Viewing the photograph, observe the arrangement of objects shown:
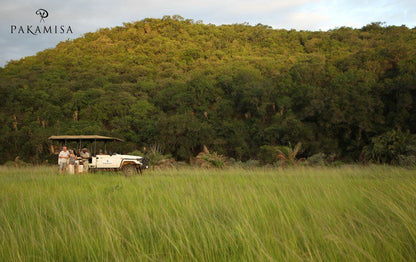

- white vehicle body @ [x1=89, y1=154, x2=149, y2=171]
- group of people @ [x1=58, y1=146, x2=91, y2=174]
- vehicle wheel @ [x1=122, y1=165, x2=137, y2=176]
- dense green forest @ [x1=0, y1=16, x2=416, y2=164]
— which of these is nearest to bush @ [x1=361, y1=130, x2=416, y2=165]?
dense green forest @ [x1=0, y1=16, x2=416, y2=164]

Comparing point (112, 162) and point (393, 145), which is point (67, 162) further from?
point (393, 145)

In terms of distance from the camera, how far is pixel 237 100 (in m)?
48.6

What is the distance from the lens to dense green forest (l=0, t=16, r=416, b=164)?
111 feet

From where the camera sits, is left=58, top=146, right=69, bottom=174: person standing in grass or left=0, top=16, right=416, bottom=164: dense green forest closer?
left=58, top=146, right=69, bottom=174: person standing in grass

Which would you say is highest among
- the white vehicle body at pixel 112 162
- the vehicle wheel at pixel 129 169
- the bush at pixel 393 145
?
the white vehicle body at pixel 112 162

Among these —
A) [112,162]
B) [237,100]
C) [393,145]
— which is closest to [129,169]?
[112,162]

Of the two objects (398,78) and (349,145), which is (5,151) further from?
(398,78)

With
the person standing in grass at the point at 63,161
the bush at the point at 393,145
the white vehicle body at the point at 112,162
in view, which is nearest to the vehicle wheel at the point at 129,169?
the white vehicle body at the point at 112,162

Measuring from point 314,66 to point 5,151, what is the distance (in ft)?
139

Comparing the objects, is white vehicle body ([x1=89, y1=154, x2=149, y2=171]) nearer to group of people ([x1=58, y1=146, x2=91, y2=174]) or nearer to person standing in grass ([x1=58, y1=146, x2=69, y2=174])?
group of people ([x1=58, y1=146, x2=91, y2=174])

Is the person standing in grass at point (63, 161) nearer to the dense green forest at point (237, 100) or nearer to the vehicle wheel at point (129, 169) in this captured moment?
the vehicle wheel at point (129, 169)

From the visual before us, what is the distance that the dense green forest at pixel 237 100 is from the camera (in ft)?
111

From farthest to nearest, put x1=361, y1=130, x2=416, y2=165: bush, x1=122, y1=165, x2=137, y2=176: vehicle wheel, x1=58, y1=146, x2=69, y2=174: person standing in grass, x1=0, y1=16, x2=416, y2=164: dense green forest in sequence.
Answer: x1=0, y1=16, x2=416, y2=164: dense green forest < x1=361, y1=130, x2=416, y2=165: bush < x1=122, y1=165, x2=137, y2=176: vehicle wheel < x1=58, y1=146, x2=69, y2=174: person standing in grass

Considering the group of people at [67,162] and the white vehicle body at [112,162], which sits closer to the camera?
the group of people at [67,162]
